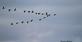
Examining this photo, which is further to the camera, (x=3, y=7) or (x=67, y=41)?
(x=67, y=41)

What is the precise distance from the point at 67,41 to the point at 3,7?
50813 mm

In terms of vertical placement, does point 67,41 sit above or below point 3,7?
below

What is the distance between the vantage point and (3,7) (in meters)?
105

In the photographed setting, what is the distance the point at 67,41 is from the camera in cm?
13538
